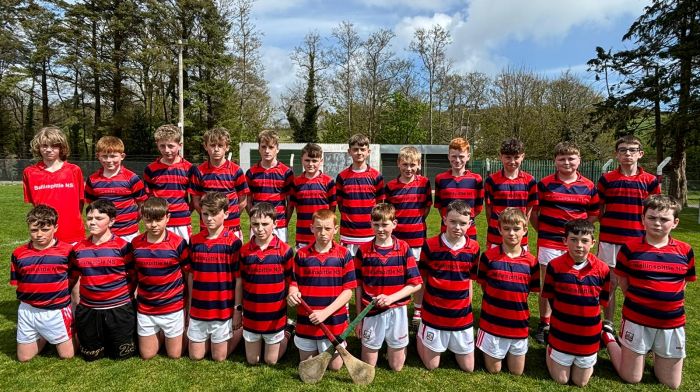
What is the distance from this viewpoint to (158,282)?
3.74 m

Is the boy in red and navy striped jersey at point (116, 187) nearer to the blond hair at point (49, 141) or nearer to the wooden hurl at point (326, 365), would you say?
the blond hair at point (49, 141)

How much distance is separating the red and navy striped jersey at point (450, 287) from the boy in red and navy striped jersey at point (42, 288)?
3.12 meters

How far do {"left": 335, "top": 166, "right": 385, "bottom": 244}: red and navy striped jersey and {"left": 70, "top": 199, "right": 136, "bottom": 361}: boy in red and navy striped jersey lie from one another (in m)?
2.07

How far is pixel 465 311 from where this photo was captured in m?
3.65

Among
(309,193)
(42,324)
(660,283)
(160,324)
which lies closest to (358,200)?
(309,193)

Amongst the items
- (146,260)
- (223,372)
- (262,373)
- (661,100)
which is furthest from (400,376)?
(661,100)

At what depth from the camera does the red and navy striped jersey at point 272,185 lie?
4.82 meters

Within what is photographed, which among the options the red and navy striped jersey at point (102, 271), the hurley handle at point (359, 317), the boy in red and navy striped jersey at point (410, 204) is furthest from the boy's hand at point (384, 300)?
the red and navy striped jersey at point (102, 271)

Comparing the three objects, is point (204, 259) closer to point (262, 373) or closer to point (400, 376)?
point (262, 373)

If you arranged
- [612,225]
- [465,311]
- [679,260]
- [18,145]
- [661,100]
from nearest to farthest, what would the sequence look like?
[679,260] → [465,311] → [612,225] → [661,100] → [18,145]

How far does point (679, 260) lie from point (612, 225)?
90cm

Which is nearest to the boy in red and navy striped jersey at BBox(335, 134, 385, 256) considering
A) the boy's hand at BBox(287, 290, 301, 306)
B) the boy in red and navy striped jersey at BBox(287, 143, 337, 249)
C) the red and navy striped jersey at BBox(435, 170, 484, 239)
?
the boy in red and navy striped jersey at BBox(287, 143, 337, 249)

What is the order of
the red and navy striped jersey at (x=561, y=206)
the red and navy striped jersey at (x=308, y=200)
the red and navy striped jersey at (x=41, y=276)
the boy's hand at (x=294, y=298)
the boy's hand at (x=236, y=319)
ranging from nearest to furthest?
the boy's hand at (x=294, y=298) → the red and navy striped jersey at (x=41, y=276) → the boy's hand at (x=236, y=319) → the red and navy striped jersey at (x=561, y=206) → the red and navy striped jersey at (x=308, y=200)

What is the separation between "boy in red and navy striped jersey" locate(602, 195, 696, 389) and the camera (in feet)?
11.2
